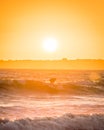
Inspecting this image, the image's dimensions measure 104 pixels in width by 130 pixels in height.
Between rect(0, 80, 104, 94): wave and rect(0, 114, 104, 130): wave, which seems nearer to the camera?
rect(0, 114, 104, 130): wave

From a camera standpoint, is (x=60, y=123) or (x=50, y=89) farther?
(x=50, y=89)

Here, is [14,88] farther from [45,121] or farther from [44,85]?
[45,121]

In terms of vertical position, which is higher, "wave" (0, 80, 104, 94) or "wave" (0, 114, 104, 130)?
"wave" (0, 114, 104, 130)

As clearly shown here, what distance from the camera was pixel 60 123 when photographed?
587 inches

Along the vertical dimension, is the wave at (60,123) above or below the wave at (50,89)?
above

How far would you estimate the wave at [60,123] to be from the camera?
1399cm

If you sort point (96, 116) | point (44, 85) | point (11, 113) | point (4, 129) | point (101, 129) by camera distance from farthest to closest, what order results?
point (44, 85)
point (11, 113)
point (96, 116)
point (101, 129)
point (4, 129)

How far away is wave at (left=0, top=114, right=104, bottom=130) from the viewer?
14.0 metres

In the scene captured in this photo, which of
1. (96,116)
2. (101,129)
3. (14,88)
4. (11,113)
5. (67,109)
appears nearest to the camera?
(101,129)

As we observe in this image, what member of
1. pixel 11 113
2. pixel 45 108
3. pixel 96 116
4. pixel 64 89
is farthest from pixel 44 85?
pixel 96 116

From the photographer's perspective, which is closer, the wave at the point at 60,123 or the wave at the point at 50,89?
the wave at the point at 60,123

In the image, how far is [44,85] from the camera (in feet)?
136

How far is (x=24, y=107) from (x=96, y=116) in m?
6.74

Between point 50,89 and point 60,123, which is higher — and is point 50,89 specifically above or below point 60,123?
below
